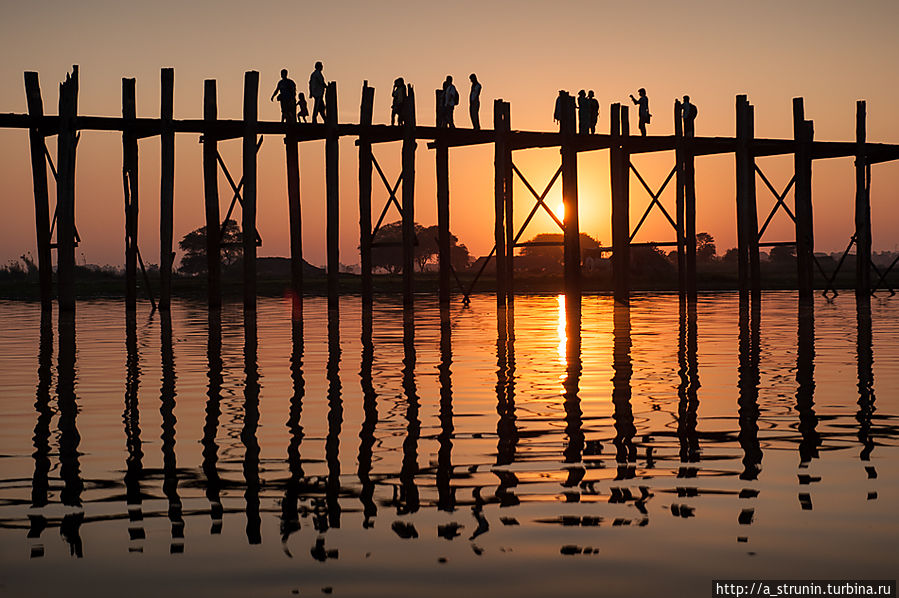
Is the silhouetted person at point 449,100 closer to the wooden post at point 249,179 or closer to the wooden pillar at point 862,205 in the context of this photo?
the wooden post at point 249,179

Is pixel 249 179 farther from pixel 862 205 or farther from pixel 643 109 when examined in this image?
pixel 862 205

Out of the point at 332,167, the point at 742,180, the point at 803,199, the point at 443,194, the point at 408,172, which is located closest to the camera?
the point at 332,167

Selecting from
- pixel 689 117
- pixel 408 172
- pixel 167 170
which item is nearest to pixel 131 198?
pixel 167 170

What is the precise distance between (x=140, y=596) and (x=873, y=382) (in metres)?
8.26

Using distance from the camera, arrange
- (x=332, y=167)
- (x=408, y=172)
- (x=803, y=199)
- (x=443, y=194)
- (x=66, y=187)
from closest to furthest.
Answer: (x=66, y=187)
(x=332, y=167)
(x=408, y=172)
(x=443, y=194)
(x=803, y=199)

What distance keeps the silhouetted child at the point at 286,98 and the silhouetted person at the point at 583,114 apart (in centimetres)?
667

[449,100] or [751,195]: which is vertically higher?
[449,100]

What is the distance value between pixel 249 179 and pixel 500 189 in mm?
6227

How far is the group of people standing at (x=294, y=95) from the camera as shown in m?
24.0

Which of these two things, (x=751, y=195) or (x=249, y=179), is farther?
(x=751, y=195)

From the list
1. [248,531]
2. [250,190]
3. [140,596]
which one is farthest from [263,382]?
[250,190]

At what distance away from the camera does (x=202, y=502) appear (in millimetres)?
5594

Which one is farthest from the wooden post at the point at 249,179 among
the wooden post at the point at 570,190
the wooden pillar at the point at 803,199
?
the wooden pillar at the point at 803,199

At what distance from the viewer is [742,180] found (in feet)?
89.4
